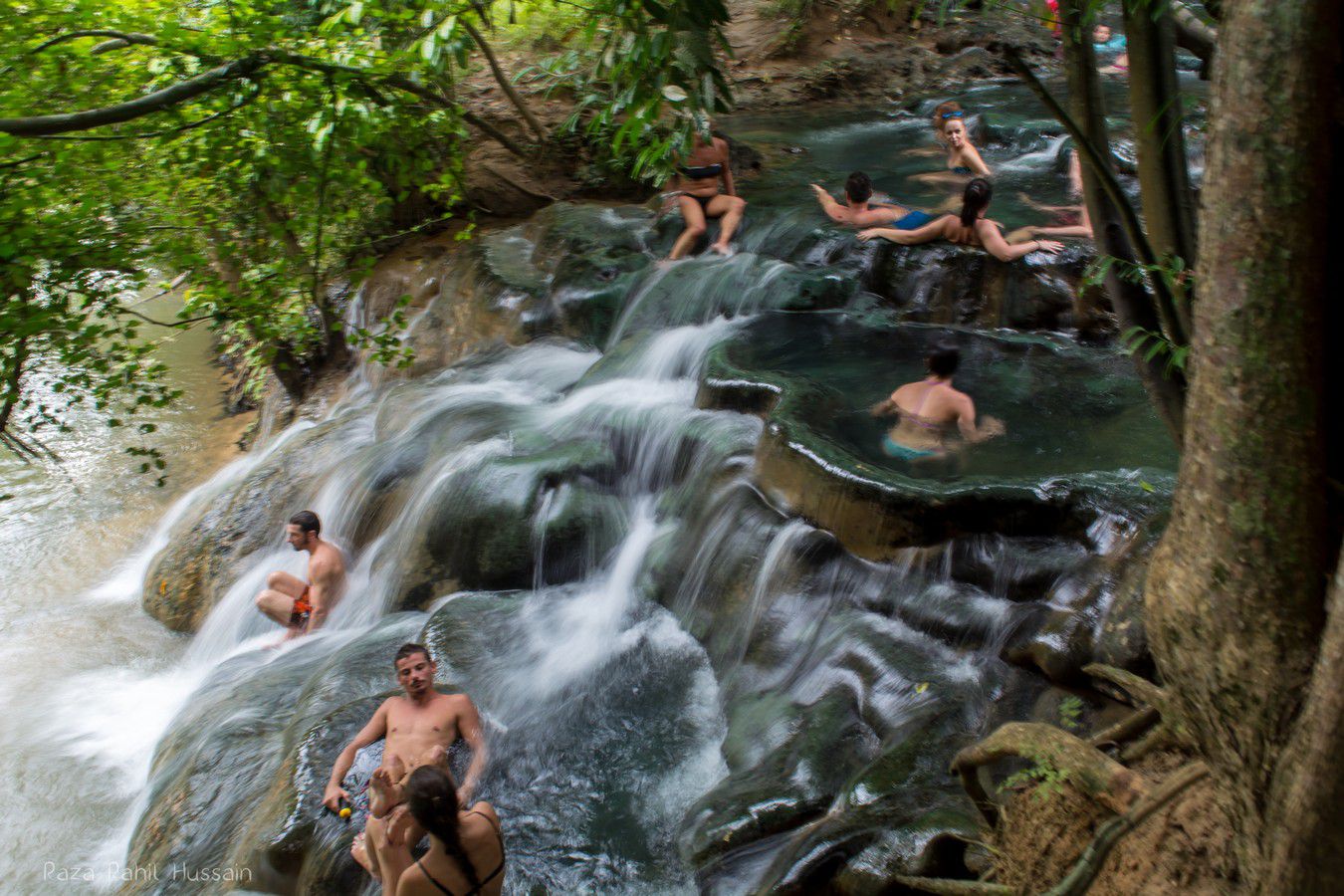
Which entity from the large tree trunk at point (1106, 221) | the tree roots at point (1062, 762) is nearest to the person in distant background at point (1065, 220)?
the large tree trunk at point (1106, 221)

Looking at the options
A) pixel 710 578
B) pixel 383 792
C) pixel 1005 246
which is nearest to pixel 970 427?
pixel 710 578

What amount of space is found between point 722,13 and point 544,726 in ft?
11.8

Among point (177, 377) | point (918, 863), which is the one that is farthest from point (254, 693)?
point (177, 377)

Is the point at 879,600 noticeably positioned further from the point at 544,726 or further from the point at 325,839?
the point at 325,839

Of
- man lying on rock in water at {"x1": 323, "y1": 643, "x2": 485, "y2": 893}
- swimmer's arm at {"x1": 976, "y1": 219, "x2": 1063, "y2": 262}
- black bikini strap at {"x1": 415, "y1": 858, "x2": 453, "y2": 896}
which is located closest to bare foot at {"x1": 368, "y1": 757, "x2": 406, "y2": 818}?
man lying on rock in water at {"x1": 323, "y1": 643, "x2": 485, "y2": 893}

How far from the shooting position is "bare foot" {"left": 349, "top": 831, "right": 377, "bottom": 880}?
415 cm

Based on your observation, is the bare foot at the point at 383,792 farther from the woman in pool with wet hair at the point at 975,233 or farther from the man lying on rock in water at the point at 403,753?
the woman in pool with wet hair at the point at 975,233

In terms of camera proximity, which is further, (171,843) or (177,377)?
(177,377)

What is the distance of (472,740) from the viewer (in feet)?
15.7

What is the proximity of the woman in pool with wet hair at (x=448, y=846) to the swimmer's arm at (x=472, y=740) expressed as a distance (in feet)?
2.66

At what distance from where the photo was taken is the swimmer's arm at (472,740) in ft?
15.3

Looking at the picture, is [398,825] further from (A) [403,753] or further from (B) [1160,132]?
(B) [1160,132]

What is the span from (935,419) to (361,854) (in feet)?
12.5

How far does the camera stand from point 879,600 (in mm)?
4832
